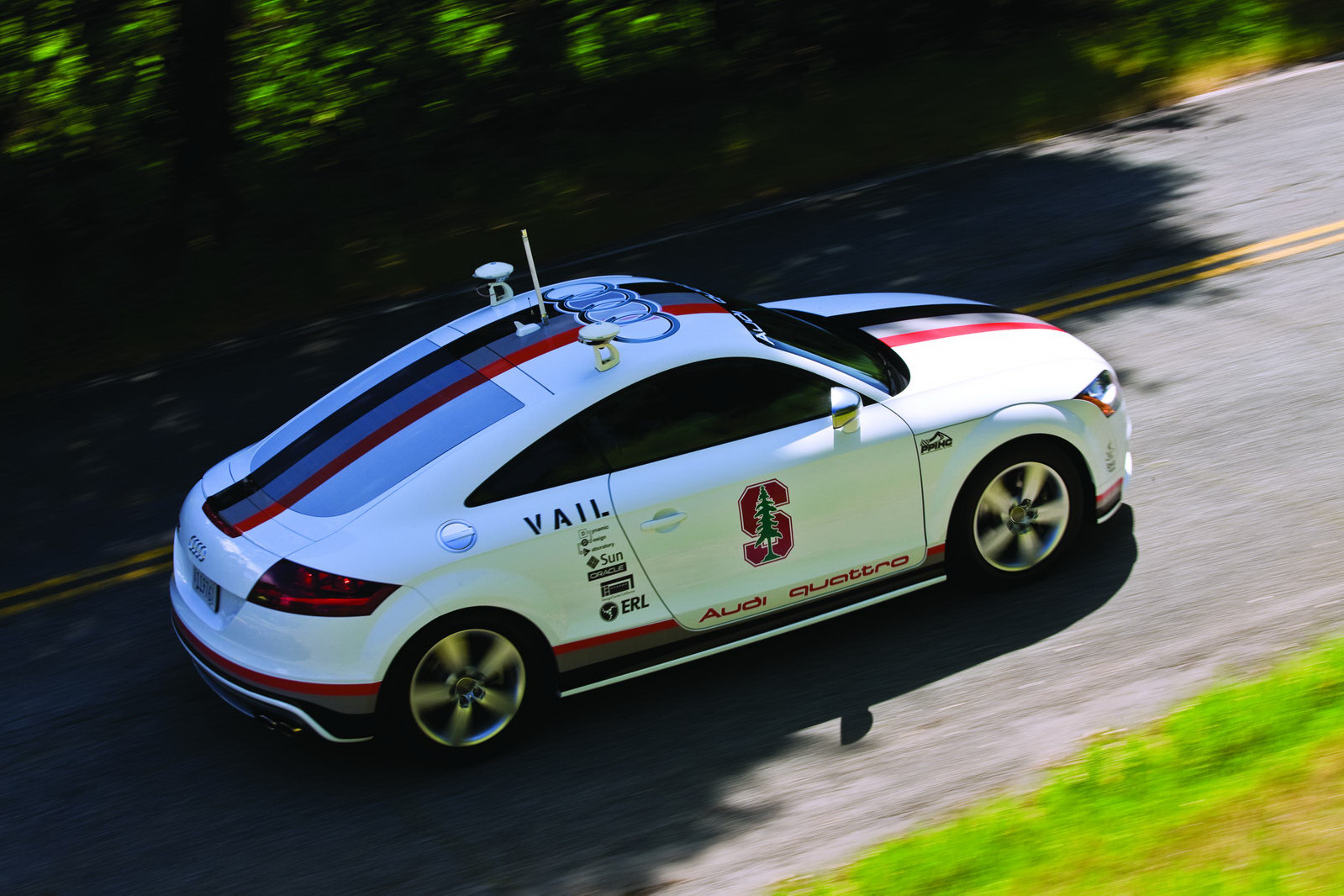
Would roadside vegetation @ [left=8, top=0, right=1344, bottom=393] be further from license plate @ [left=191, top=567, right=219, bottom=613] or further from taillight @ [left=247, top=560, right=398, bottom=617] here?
taillight @ [left=247, top=560, right=398, bottom=617]

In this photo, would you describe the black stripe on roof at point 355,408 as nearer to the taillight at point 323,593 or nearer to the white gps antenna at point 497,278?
the white gps antenna at point 497,278

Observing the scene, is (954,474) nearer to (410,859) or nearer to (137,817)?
(410,859)

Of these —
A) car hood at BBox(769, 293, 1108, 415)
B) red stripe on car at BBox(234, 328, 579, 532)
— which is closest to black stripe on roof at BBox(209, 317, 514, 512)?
red stripe on car at BBox(234, 328, 579, 532)

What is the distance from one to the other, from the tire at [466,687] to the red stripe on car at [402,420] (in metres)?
0.86

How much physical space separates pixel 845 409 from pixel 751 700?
1.34m

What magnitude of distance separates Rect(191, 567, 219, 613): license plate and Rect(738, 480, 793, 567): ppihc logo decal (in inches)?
86.1

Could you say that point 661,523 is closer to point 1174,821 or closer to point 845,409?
point 845,409

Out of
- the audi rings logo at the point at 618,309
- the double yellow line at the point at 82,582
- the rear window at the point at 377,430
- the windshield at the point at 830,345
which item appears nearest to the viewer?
the rear window at the point at 377,430

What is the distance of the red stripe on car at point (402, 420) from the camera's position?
5496 mm

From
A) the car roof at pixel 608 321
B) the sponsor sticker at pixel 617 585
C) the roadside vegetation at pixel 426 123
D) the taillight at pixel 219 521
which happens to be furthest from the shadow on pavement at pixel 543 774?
the roadside vegetation at pixel 426 123

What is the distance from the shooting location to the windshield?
19.5 ft

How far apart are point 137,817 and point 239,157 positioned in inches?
361

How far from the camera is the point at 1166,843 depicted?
438 centimetres

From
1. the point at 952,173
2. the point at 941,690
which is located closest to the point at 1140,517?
the point at 941,690
